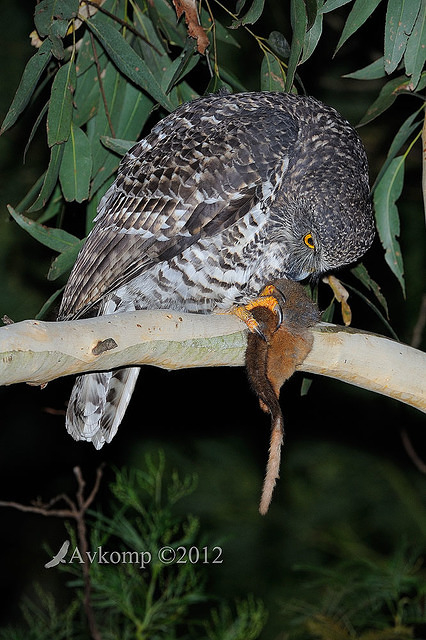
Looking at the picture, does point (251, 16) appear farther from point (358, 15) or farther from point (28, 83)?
point (28, 83)

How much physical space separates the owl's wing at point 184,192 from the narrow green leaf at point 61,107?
1.02 feet

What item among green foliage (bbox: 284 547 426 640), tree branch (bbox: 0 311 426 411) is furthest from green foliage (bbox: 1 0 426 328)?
green foliage (bbox: 284 547 426 640)

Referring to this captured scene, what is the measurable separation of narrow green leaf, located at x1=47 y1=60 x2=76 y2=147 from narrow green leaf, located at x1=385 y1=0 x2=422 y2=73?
0.95 metres

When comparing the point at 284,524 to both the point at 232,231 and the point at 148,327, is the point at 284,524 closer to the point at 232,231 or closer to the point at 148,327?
the point at 232,231

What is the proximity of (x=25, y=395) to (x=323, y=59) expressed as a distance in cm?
293

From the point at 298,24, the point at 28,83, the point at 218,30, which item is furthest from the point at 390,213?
the point at 28,83

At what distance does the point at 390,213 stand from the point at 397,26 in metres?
0.65

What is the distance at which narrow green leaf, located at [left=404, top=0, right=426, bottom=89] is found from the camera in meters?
2.35

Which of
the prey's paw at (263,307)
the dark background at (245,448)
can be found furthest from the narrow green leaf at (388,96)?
the dark background at (245,448)

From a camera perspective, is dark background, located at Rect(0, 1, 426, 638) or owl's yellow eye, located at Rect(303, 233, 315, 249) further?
dark background, located at Rect(0, 1, 426, 638)

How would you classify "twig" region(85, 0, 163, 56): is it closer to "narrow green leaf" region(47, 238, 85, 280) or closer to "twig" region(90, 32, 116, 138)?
"twig" region(90, 32, 116, 138)

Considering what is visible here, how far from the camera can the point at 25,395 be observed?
555cm

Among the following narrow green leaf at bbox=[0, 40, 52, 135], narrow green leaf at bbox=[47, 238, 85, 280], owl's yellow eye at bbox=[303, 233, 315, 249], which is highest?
narrow green leaf at bbox=[0, 40, 52, 135]

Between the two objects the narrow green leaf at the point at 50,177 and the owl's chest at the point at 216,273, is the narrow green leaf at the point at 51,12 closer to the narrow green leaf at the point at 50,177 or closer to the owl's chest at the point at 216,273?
the narrow green leaf at the point at 50,177
